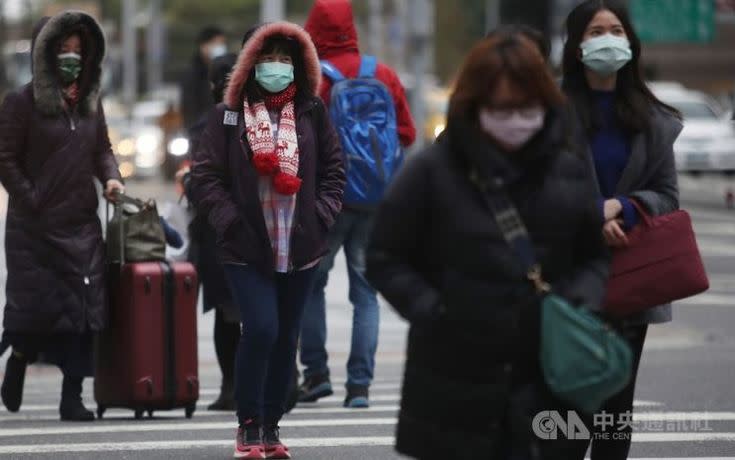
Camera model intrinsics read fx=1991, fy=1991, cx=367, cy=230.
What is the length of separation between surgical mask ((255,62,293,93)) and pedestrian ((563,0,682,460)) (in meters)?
1.48

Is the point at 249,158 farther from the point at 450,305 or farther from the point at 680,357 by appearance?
the point at 680,357

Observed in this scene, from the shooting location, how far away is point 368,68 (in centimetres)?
1045

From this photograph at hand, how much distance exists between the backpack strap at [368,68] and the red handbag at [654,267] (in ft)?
12.1

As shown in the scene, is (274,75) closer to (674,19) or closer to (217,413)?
(217,413)

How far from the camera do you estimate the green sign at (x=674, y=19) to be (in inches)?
2009

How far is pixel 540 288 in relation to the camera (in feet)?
18.3

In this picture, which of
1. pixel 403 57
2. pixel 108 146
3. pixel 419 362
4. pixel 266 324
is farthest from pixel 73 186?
pixel 403 57

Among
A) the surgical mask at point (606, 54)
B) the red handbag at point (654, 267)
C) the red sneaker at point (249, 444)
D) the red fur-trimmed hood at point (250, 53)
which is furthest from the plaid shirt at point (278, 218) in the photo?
the red handbag at point (654, 267)

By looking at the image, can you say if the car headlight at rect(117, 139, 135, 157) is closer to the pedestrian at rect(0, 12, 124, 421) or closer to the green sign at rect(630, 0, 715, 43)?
the green sign at rect(630, 0, 715, 43)

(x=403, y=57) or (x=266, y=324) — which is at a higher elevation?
(x=266, y=324)

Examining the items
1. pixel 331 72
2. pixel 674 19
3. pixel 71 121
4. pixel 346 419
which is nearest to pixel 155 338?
pixel 346 419

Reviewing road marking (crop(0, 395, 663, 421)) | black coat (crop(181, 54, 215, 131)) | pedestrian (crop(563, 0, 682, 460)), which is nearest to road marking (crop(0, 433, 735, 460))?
road marking (crop(0, 395, 663, 421))

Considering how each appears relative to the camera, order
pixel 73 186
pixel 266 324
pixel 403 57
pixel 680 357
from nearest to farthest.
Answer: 1. pixel 266 324
2. pixel 73 186
3. pixel 680 357
4. pixel 403 57

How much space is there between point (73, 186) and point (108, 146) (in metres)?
0.35
